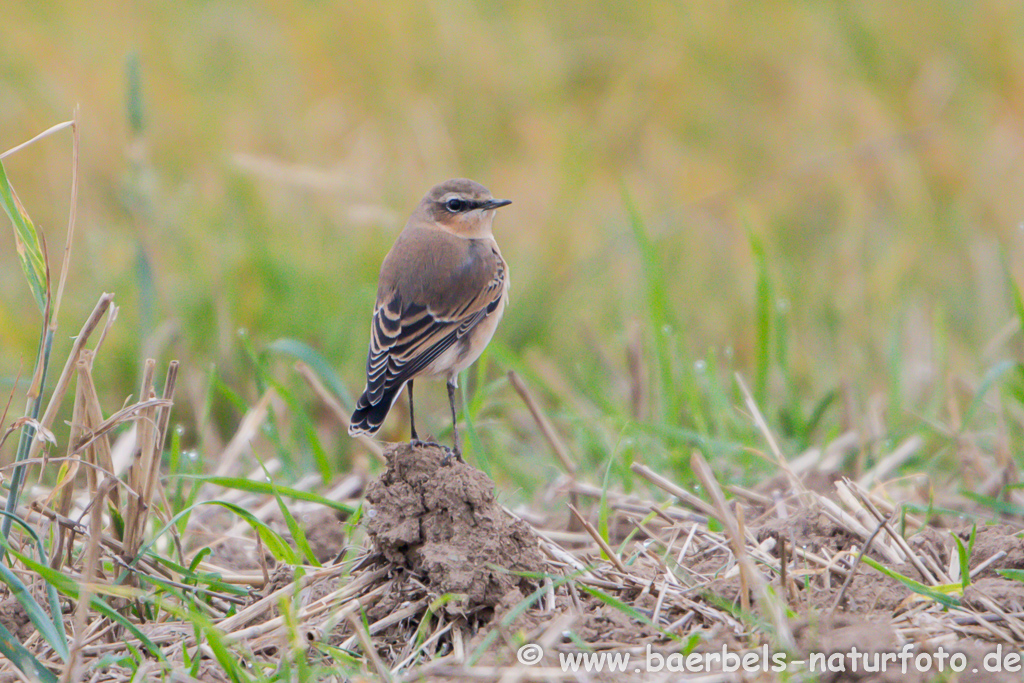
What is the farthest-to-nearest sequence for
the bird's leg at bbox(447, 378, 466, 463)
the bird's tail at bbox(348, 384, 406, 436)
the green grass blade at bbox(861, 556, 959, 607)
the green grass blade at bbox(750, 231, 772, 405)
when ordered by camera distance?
the green grass blade at bbox(750, 231, 772, 405), the bird's tail at bbox(348, 384, 406, 436), the bird's leg at bbox(447, 378, 466, 463), the green grass blade at bbox(861, 556, 959, 607)

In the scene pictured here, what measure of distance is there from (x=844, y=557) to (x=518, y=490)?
6.21 feet

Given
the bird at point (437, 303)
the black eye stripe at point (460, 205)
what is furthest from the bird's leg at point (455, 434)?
the black eye stripe at point (460, 205)

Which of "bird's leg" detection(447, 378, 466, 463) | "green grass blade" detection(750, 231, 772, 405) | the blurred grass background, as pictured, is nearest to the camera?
"bird's leg" detection(447, 378, 466, 463)

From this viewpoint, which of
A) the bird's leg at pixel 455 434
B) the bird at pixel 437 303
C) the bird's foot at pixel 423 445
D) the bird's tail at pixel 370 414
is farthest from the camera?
the bird at pixel 437 303

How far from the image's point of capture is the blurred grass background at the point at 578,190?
20.9ft

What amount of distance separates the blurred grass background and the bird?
0.75m

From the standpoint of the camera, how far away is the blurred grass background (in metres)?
6.38

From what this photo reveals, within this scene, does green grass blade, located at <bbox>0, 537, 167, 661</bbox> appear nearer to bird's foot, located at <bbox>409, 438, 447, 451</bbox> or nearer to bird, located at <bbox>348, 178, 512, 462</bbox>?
bird's foot, located at <bbox>409, 438, 447, 451</bbox>

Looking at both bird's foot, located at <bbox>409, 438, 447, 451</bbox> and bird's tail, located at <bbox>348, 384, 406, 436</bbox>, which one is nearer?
bird's foot, located at <bbox>409, 438, 447, 451</bbox>

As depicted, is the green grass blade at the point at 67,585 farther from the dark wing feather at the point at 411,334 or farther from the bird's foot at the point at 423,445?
the dark wing feather at the point at 411,334

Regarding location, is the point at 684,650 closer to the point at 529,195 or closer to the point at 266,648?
the point at 266,648

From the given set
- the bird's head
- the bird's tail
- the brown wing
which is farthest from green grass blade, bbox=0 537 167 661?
the bird's head

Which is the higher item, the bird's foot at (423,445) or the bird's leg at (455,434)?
the bird's foot at (423,445)

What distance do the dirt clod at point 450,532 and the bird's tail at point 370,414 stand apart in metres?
0.56
